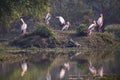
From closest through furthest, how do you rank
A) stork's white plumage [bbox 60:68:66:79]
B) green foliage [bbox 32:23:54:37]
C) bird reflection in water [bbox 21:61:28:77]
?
stork's white plumage [bbox 60:68:66:79] → bird reflection in water [bbox 21:61:28:77] → green foliage [bbox 32:23:54:37]

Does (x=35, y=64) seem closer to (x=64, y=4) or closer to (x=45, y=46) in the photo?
(x=45, y=46)

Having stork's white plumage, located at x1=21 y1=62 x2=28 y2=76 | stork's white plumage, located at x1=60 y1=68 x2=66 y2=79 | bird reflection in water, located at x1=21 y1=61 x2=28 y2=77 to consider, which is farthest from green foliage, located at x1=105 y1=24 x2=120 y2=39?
→ stork's white plumage, located at x1=60 y1=68 x2=66 y2=79

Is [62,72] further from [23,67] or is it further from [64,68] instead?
[23,67]

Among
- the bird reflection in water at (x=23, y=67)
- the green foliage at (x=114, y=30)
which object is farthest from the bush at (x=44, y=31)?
the bird reflection in water at (x=23, y=67)

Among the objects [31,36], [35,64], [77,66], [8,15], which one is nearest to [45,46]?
[31,36]

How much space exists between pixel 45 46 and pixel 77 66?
13.2 metres

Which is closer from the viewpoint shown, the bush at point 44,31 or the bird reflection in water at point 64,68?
the bird reflection in water at point 64,68

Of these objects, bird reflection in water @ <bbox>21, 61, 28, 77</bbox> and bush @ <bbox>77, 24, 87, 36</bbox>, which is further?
bush @ <bbox>77, 24, 87, 36</bbox>

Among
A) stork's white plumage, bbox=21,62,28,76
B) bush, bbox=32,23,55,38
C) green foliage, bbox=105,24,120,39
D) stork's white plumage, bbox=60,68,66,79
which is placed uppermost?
green foliage, bbox=105,24,120,39

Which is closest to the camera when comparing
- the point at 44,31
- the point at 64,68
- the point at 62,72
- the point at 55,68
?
the point at 62,72

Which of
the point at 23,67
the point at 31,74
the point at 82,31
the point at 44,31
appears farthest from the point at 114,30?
the point at 31,74

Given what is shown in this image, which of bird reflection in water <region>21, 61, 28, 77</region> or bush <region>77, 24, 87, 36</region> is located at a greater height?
bush <region>77, 24, 87, 36</region>

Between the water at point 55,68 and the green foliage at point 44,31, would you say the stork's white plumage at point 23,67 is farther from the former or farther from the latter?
the green foliage at point 44,31

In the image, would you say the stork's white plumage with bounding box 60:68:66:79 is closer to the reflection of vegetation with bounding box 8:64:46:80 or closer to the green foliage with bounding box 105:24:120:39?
the reflection of vegetation with bounding box 8:64:46:80
